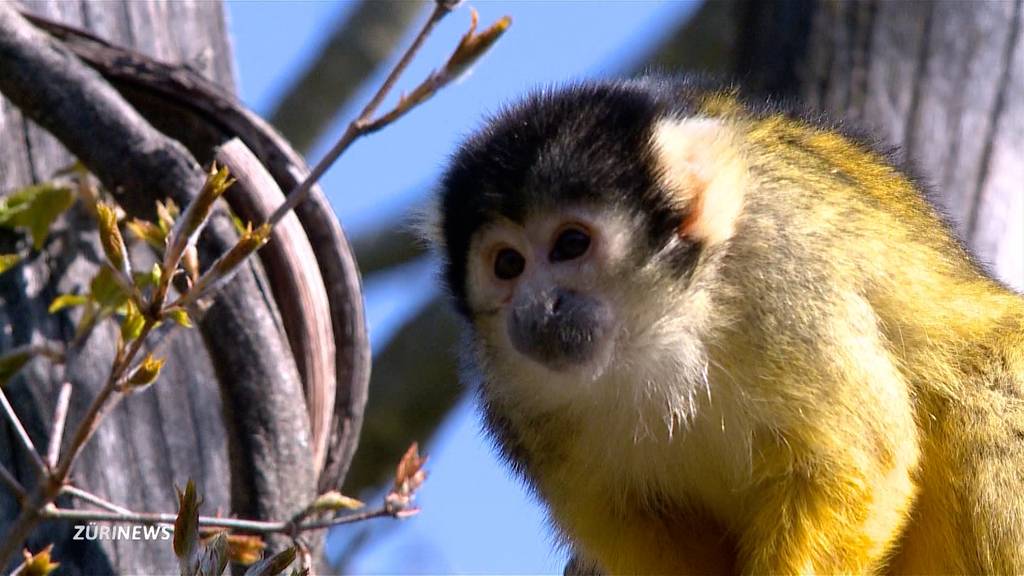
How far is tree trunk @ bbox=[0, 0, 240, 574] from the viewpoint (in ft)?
11.9

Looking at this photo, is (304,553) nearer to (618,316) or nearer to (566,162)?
(618,316)

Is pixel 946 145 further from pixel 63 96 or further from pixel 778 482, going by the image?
pixel 63 96

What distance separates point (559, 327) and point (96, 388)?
138 centimetres

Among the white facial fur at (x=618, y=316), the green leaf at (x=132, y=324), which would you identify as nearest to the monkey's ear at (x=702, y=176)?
the white facial fur at (x=618, y=316)

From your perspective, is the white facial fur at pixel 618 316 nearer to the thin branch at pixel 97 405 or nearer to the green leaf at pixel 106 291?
the green leaf at pixel 106 291

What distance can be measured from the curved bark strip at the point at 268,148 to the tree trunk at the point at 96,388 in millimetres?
297

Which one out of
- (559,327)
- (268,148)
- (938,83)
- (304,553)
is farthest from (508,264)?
(938,83)

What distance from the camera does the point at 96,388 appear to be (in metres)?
3.78

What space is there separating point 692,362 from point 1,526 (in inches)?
72.0

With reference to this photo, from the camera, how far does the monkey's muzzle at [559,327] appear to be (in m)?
3.33

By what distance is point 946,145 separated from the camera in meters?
5.03

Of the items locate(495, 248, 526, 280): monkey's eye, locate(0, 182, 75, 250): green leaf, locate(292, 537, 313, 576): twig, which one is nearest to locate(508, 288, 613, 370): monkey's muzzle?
locate(495, 248, 526, 280): monkey's eye

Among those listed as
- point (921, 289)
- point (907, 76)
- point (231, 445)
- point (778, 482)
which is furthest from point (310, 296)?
point (907, 76)

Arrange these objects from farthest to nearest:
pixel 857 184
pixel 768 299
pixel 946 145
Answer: pixel 946 145
pixel 857 184
pixel 768 299
